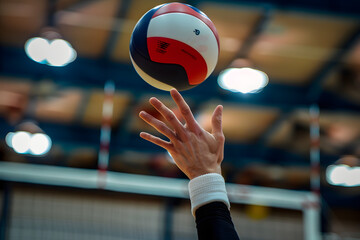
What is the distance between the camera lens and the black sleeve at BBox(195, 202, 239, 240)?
1663 millimetres

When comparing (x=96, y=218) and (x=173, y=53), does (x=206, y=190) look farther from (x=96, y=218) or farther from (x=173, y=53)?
(x=96, y=218)

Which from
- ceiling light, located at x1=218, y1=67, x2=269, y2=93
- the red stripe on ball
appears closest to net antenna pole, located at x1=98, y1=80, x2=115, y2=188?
ceiling light, located at x1=218, y1=67, x2=269, y2=93

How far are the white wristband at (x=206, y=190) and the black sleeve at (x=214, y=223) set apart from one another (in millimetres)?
18

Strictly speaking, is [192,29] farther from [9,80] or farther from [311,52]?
[9,80]

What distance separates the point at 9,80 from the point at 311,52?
6940mm

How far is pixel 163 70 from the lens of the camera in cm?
282

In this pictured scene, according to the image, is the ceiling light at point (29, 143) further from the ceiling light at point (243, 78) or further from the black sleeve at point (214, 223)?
the black sleeve at point (214, 223)

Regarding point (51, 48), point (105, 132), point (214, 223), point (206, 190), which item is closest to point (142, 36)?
point (206, 190)

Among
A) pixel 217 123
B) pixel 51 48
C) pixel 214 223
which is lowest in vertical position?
pixel 214 223

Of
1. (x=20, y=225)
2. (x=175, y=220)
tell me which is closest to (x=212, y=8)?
(x=175, y=220)

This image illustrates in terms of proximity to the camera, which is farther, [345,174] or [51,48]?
[345,174]

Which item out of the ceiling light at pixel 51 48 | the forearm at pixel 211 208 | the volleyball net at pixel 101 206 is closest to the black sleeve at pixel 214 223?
the forearm at pixel 211 208

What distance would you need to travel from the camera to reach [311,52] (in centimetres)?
1050

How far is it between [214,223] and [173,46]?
134 cm
